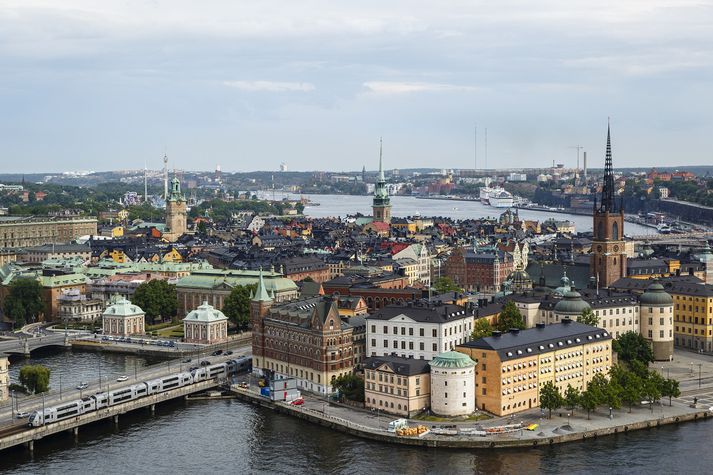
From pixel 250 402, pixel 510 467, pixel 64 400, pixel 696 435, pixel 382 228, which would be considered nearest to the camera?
pixel 510 467

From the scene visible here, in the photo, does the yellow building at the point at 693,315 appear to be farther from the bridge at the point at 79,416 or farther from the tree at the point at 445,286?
the bridge at the point at 79,416

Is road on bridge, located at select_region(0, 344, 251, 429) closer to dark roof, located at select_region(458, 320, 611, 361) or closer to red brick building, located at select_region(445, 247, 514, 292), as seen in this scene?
dark roof, located at select_region(458, 320, 611, 361)

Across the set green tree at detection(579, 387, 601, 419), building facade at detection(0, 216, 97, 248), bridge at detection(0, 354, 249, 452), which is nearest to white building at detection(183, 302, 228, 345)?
bridge at detection(0, 354, 249, 452)


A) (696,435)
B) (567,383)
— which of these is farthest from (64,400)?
(696,435)

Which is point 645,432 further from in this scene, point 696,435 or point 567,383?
point 567,383

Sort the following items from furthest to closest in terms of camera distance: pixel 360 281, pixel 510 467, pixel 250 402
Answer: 1. pixel 360 281
2. pixel 250 402
3. pixel 510 467

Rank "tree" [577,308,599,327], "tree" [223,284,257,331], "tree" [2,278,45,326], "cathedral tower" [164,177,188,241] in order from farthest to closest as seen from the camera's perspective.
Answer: "cathedral tower" [164,177,188,241], "tree" [2,278,45,326], "tree" [223,284,257,331], "tree" [577,308,599,327]

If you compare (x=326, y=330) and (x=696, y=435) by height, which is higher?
(x=326, y=330)
